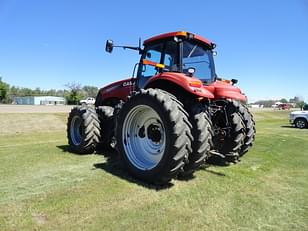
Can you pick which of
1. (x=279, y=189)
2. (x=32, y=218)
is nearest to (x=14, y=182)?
(x=32, y=218)

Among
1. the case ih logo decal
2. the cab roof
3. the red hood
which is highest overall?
the cab roof

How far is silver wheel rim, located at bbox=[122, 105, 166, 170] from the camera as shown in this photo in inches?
191

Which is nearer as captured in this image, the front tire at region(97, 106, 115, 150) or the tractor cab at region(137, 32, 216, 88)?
the tractor cab at region(137, 32, 216, 88)

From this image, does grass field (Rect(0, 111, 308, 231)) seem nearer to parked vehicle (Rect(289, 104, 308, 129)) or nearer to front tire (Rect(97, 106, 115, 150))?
front tire (Rect(97, 106, 115, 150))

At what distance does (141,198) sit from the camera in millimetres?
3752

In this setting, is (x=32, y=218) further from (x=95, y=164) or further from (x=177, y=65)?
(x=177, y=65)

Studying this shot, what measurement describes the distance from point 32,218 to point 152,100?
2.37 m

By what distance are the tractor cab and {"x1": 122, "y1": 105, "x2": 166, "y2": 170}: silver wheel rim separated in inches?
43.1

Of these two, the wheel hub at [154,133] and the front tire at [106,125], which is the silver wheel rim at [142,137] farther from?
the front tire at [106,125]

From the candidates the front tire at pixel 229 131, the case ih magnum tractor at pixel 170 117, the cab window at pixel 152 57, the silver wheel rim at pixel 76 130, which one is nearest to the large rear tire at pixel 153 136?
the case ih magnum tractor at pixel 170 117

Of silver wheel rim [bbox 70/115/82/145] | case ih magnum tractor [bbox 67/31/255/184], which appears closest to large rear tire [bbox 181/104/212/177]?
case ih magnum tractor [bbox 67/31/255/184]

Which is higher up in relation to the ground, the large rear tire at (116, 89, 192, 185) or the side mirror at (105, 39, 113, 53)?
the side mirror at (105, 39, 113, 53)

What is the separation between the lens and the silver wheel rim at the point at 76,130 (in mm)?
7180

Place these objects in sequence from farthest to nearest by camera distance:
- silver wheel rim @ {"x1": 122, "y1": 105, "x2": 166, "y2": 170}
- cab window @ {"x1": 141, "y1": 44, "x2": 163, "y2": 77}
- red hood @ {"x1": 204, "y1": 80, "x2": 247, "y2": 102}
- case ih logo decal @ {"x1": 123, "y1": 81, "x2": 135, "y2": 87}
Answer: case ih logo decal @ {"x1": 123, "y1": 81, "x2": 135, "y2": 87} → cab window @ {"x1": 141, "y1": 44, "x2": 163, "y2": 77} → red hood @ {"x1": 204, "y1": 80, "x2": 247, "y2": 102} → silver wheel rim @ {"x1": 122, "y1": 105, "x2": 166, "y2": 170}
